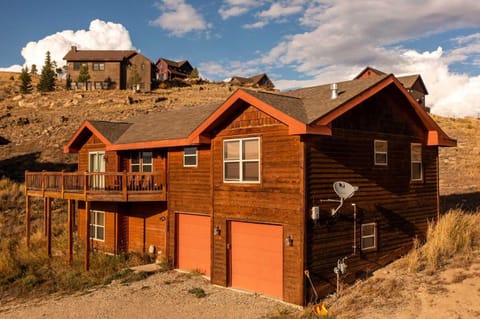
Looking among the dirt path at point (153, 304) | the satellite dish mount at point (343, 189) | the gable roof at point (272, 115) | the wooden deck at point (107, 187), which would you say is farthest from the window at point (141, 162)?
the satellite dish mount at point (343, 189)

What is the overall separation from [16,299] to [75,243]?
23.1 feet

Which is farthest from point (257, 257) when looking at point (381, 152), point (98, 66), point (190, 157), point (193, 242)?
point (98, 66)

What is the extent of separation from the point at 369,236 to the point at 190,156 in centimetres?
745

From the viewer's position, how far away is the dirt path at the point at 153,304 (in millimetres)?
12398

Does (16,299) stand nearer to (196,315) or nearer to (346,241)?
(196,315)

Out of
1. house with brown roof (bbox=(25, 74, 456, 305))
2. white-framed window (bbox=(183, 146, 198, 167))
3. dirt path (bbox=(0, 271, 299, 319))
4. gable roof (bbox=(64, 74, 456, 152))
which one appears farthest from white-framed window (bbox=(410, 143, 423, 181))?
white-framed window (bbox=(183, 146, 198, 167))

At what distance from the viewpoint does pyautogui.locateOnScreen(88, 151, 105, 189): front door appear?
68.2 feet

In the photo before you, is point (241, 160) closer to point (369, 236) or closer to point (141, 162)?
point (369, 236)

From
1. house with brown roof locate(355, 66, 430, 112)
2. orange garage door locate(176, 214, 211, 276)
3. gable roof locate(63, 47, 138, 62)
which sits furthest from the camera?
gable roof locate(63, 47, 138, 62)

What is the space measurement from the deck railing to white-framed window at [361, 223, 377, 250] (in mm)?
8407

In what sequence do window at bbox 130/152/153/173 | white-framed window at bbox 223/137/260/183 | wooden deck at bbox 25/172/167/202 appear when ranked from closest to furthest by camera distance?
white-framed window at bbox 223/137/260/183 < wooden deck at bbox 25/172/167/202 < window at bbox 130/152/153/173

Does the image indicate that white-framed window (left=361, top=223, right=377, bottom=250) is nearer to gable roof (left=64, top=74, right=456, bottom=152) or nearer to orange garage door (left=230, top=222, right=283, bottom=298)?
orange garage door (left=230, top=222, right=283, bottom=298)

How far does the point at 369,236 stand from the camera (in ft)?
47.2

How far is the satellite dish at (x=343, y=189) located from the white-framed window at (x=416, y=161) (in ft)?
16.7
